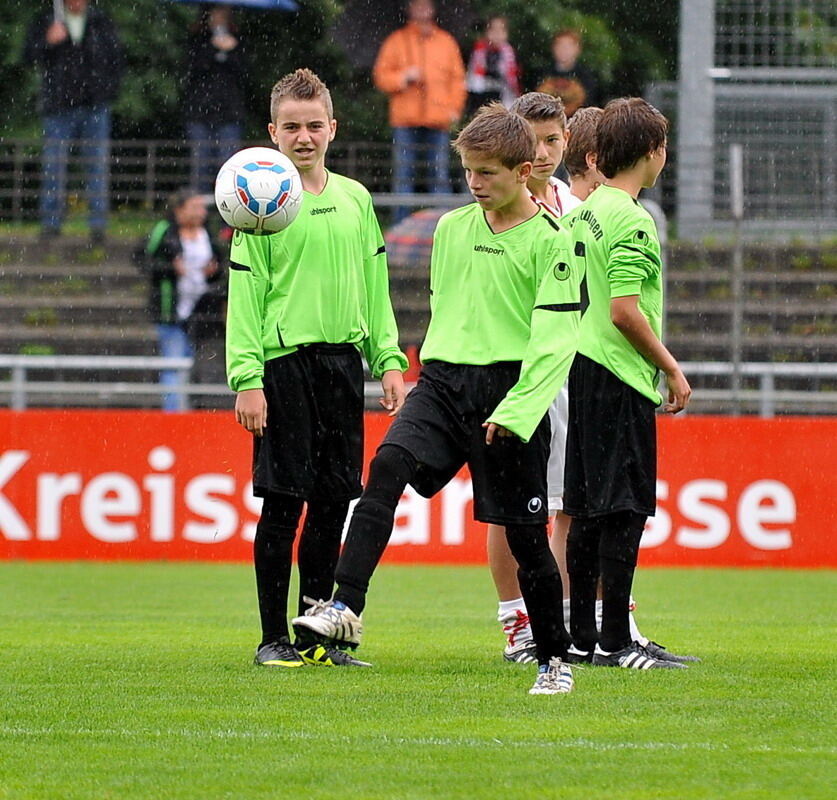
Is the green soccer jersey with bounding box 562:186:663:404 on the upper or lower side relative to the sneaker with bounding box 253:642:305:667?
upper

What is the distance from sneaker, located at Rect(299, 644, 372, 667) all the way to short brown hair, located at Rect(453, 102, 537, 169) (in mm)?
1934

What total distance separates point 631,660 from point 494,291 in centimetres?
148

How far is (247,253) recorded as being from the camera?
246 inches

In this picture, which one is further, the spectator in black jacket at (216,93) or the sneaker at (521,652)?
the spectator in black jacket at (216,93)

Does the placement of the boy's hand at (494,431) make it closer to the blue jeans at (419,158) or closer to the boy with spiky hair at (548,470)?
the boy with spiky hair at (548,470)

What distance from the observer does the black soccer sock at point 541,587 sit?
5551 millimetres

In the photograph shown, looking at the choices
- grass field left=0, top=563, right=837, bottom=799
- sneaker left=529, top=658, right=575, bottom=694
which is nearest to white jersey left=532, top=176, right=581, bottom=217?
grass field left=0, top=563, right=837, bottom=799

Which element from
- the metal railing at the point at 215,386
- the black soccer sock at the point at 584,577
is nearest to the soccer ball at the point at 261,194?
the black soccer sock at the point at 584,577

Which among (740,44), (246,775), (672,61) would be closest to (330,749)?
(246,775)

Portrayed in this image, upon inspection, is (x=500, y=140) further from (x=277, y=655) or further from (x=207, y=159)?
(x=207, y=159)

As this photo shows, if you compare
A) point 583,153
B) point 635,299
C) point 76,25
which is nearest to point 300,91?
point 583,153

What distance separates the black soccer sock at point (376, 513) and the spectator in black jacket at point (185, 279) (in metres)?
8.54

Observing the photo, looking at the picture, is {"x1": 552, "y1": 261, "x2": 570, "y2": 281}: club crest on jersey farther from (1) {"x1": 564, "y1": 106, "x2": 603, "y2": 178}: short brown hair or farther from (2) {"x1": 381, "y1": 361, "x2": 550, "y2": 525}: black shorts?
(1) {"x1": 564, "y1": 106, "x2": 603, "y2": 178}: short brown hair

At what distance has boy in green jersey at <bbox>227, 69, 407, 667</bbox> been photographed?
6254 mm
